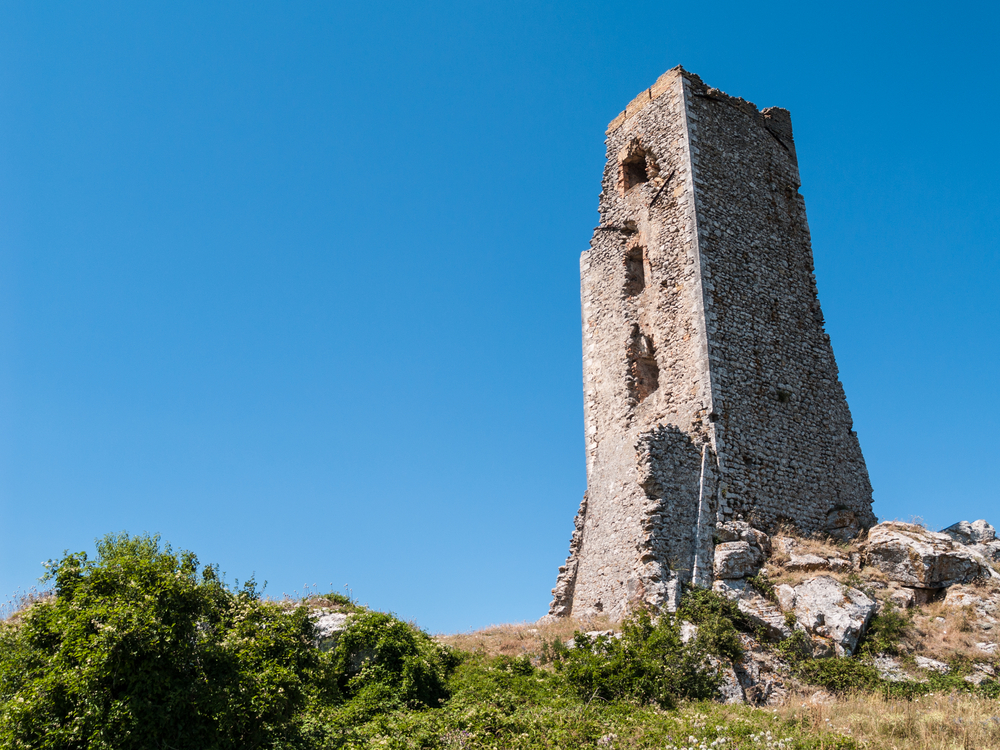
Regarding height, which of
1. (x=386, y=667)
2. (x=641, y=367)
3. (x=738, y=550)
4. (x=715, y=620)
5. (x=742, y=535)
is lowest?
(x=386, y=667)

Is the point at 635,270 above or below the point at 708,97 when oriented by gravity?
below

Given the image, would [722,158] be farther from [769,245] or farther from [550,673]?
[550,673]

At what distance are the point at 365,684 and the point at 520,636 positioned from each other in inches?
140

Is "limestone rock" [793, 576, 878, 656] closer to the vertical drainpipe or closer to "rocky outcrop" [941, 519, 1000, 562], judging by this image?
the vertical drainpipe

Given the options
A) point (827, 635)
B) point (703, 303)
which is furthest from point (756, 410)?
point (827, 635)

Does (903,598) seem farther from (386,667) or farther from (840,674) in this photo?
(386,667)

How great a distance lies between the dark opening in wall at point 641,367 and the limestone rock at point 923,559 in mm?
4984

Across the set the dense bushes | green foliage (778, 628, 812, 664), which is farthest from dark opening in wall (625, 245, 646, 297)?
green foliage (778, 628, 812, 664)

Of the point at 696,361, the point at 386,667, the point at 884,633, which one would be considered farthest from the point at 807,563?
the point at 386,667

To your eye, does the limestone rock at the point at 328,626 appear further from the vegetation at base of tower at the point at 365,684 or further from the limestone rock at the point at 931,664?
the limestone rock at the point at 931,664

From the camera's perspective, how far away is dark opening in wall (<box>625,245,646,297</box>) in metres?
17.1

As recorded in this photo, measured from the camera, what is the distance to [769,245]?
16.8 meters

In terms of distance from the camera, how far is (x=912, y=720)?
8.45 m

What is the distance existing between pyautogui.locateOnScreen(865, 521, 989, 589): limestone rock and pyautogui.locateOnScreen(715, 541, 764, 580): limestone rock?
2.20 metres
